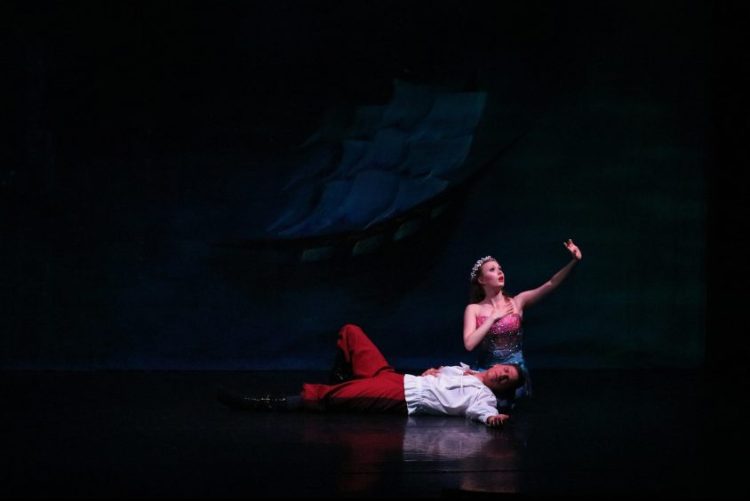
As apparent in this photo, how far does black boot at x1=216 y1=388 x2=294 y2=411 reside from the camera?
3947 mm

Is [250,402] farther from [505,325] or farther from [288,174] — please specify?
[288,174]

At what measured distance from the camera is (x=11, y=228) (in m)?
5.42

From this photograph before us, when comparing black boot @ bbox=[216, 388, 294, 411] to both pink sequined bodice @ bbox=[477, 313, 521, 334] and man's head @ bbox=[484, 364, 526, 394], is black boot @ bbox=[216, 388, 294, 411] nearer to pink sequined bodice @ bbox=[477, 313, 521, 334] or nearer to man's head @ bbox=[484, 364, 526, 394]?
man's head @ bbox=[484, 364, 526, 394]

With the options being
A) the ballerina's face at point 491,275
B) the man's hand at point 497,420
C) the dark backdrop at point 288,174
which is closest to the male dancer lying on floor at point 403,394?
the man's hand at point 497,420

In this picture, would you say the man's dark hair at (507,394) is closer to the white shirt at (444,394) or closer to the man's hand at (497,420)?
the white shirt at (444,394)

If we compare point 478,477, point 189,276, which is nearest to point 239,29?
point 189,276

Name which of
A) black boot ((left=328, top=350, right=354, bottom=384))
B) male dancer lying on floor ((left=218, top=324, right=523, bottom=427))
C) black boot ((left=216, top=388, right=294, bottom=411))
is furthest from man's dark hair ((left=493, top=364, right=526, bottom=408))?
black boot ((left=216, top=388, right=294, bottom=411))

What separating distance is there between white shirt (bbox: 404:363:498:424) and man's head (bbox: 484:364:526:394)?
0.14ft

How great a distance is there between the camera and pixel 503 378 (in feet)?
12.7

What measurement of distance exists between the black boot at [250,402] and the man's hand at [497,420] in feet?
3.05

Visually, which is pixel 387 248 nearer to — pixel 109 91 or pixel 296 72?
pixel 296 72

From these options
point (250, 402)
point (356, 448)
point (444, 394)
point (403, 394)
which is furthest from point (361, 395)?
point (356, 448)

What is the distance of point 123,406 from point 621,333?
11.1 feet

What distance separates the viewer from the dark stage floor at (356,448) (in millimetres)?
2531
